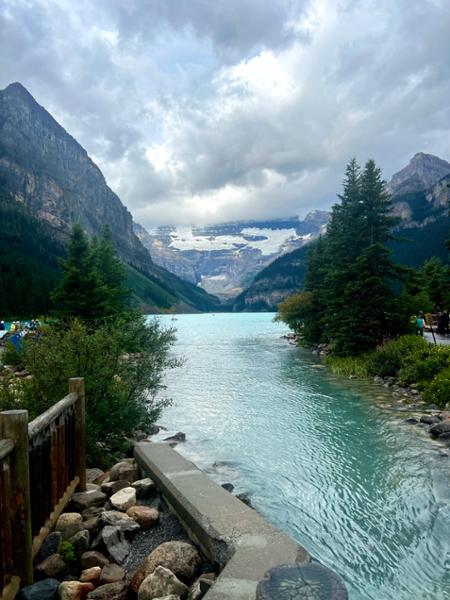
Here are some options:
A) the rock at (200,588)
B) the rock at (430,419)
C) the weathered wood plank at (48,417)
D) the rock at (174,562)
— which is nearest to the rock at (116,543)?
the rock at (174,562)

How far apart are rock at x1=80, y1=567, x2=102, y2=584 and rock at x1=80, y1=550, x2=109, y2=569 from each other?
13cm

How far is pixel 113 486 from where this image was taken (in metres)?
7.70

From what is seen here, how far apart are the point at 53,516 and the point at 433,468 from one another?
29.0ft

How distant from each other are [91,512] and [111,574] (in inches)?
66.8

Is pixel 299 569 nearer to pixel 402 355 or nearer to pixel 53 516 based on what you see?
pixel 53 516

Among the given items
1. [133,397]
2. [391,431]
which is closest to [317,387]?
[391,431]

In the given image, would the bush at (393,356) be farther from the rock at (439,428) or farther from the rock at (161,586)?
the rock at (161,586)

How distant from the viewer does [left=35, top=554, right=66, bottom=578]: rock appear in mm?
5254

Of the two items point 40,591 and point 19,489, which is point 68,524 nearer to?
point 40,591

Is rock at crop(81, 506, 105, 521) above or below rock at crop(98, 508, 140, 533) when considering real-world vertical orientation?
below

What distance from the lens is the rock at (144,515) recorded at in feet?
21.4

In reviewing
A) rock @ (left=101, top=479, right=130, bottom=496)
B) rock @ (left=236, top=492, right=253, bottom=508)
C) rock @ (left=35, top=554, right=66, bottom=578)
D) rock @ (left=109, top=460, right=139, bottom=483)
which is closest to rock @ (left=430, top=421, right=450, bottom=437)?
rock @ (left=236, top=492, right=253, bottom=508)

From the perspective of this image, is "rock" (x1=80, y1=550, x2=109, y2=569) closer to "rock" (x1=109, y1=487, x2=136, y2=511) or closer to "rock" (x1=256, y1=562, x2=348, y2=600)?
"rock" (x1=109, y1=487, x2=136, y2=511)

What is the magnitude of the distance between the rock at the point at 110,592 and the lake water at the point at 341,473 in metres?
3.19
